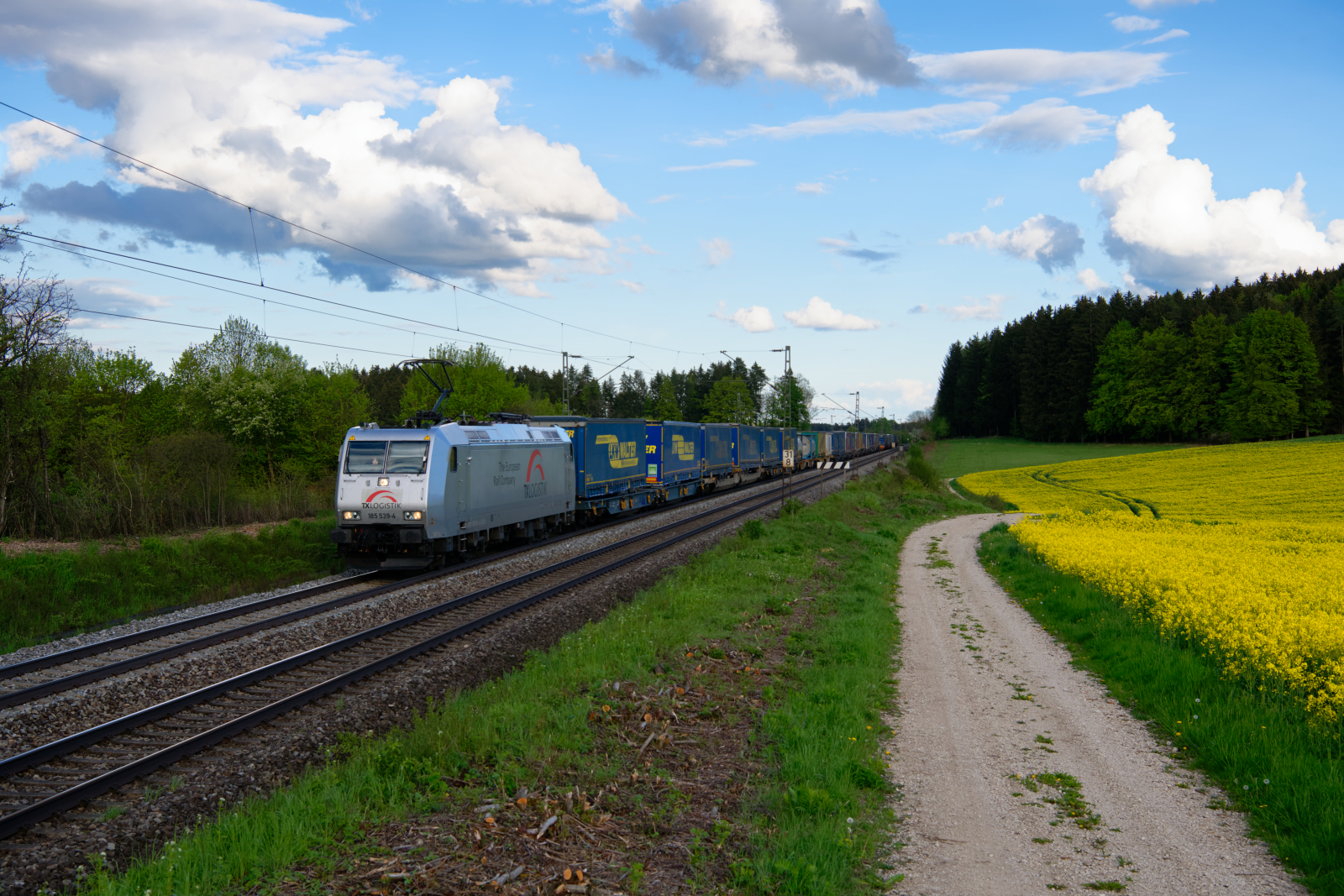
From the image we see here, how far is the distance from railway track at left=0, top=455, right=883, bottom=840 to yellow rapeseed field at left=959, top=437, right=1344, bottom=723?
1084 centimetres

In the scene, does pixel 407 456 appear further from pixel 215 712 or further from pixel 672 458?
pixel 672 458

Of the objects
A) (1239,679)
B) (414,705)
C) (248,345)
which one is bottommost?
(414,705)

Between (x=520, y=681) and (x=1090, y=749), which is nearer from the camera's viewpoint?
(x=1090, y=749)

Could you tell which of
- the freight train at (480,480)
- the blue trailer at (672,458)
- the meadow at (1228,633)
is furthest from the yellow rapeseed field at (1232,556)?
the blue trailer at (672,458)

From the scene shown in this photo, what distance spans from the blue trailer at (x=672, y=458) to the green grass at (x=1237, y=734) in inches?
888

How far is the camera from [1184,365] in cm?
8725

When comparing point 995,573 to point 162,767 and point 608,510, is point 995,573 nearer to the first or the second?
point 608,510

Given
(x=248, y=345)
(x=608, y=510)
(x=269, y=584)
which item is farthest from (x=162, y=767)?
(x=248, y=345)

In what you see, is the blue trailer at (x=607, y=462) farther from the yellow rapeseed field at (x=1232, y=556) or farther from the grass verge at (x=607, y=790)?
the grass verge at (x=607, y=790)

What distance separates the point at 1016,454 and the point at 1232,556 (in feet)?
252

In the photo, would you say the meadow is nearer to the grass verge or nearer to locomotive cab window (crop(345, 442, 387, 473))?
the grass verge

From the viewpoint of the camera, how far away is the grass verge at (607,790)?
514 cm

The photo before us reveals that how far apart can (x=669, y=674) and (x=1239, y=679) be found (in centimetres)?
649

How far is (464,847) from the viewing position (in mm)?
5391
